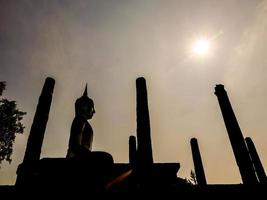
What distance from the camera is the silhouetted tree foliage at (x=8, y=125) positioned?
21.1m

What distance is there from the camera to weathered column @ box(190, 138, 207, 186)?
947 centimetres

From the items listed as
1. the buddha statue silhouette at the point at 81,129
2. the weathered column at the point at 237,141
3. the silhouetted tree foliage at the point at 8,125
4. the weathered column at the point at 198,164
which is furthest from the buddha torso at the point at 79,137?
the silhouetted tree foliage at the point at 8,125

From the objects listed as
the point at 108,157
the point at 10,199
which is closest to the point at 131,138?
the point at 108,157

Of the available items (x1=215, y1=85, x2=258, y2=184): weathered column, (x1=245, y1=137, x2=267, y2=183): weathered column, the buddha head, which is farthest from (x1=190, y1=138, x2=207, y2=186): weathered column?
the buddha head

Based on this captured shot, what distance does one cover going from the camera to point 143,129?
488 cm

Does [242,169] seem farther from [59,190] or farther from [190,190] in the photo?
[59,190]

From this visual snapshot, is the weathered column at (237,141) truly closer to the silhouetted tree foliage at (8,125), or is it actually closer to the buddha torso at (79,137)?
the buddha torso at (79,137)

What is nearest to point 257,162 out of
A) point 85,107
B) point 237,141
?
point 237,141

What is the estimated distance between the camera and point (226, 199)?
4.16 meters

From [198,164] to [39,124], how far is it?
703cm

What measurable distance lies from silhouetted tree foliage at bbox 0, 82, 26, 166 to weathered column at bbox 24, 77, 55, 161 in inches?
715

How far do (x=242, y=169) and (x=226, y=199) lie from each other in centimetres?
222

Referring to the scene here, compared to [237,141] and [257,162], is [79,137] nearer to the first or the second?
[237,141]

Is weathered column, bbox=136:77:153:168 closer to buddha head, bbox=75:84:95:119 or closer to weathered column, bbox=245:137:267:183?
buddha head, bbox=75:84:95:119
